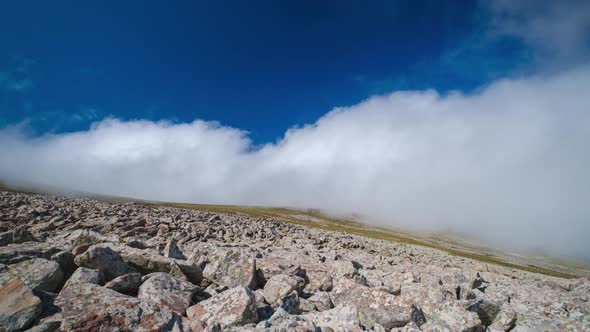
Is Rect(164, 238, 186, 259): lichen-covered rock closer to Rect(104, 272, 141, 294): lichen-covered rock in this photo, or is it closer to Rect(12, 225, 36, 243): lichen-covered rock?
Rect(104, 272, 141, 294): lichen-covered rock

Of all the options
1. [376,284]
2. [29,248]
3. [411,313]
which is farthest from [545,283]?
[29,248]

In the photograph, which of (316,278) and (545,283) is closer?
(316,278)

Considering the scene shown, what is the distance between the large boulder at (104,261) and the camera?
7902mm

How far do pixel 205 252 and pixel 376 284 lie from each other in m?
7.60

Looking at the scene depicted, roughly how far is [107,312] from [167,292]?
166cm

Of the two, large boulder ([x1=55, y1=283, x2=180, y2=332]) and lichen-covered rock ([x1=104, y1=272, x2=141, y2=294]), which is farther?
lichen-covered rock ([x1=104, y1=272, x2=141, y2=294])

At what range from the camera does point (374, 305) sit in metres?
8.19

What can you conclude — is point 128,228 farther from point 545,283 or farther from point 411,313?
point 545,283

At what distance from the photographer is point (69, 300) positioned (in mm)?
6102

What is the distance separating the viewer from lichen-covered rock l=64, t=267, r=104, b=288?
691 cm

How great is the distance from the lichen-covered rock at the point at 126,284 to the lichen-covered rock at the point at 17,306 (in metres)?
1.64

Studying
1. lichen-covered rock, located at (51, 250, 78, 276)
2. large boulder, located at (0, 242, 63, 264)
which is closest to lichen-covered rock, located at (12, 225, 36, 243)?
large boulder, located at (0, 242, 63, 264)

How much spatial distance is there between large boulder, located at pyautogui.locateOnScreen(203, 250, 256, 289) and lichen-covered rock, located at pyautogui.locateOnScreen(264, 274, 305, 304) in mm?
894

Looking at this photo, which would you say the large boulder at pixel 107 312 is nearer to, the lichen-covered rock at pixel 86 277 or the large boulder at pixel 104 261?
the lichen-covered rock at pixel 86 277
